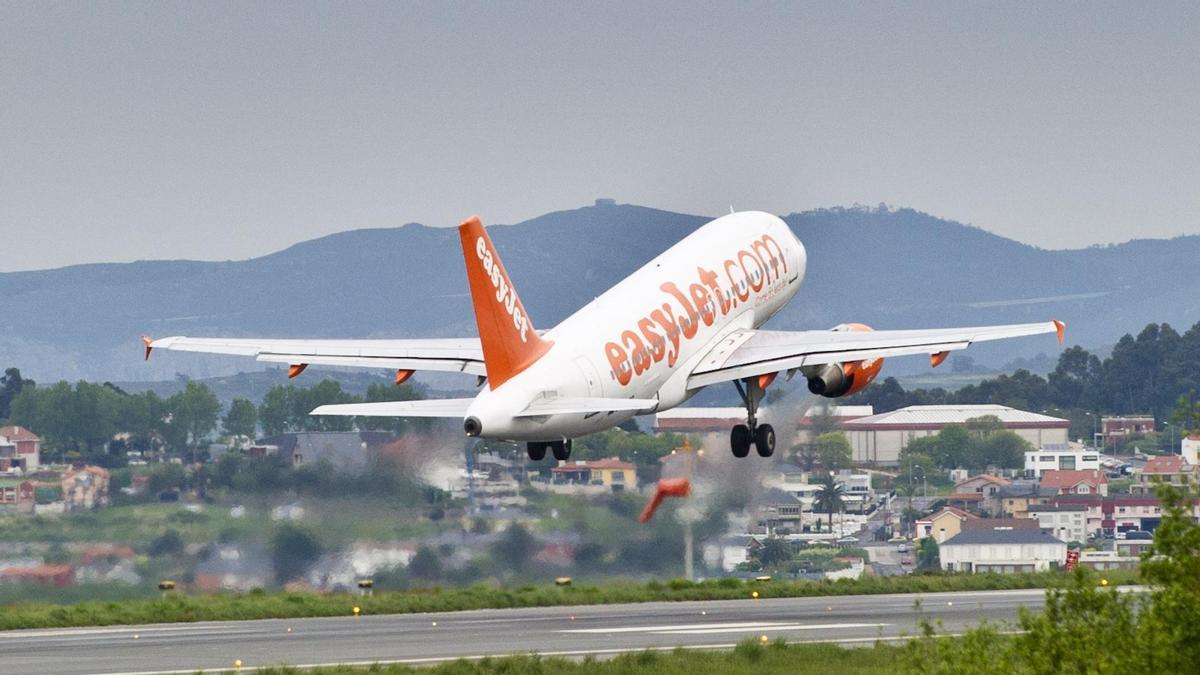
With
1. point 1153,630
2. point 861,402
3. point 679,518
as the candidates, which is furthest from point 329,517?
point 861,402

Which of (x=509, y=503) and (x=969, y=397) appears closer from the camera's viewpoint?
(x=509, y=503)

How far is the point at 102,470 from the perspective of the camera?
80.3 meters

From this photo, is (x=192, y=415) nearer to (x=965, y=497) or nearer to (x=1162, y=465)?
(x=965, y=497)

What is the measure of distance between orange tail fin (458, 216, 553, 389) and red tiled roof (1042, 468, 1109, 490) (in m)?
84.6

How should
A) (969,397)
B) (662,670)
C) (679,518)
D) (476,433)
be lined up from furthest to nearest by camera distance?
(969,397)
(679,518)
(476,433)
(662,670)

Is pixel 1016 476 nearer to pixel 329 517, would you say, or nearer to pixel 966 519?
pixel 966 519

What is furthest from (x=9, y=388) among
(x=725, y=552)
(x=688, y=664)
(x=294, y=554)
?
(x=688, y=664)

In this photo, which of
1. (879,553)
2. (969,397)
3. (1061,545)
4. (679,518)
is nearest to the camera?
(679,518)

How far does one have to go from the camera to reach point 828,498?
102 m

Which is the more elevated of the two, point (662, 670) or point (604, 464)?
point (604, 464)

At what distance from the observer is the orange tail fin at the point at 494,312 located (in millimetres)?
50656

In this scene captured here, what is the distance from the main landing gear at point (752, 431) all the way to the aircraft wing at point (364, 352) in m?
7.68

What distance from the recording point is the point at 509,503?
72750 millimetres

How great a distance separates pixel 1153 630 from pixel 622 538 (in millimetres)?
43942
